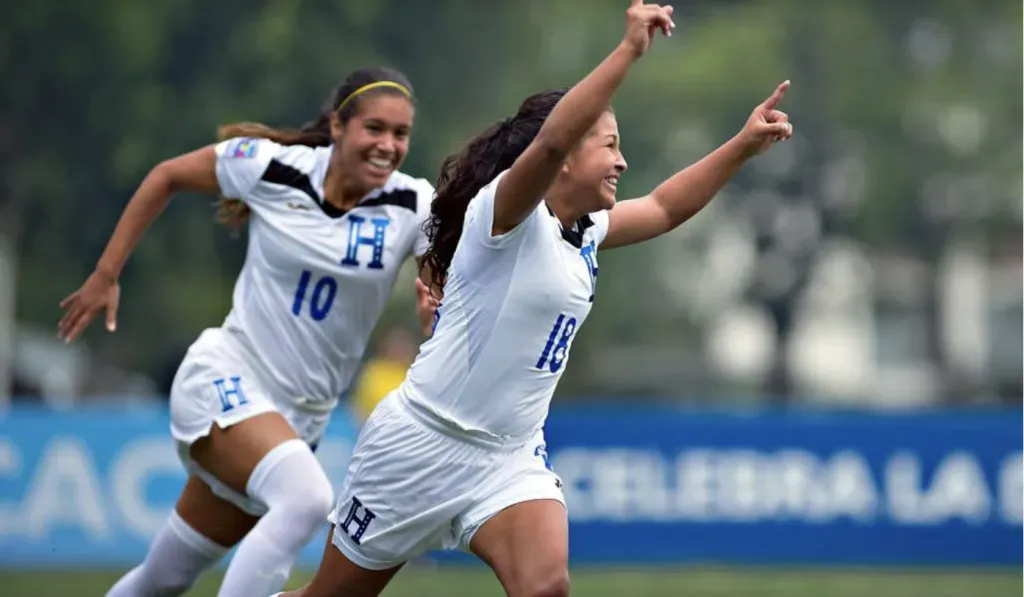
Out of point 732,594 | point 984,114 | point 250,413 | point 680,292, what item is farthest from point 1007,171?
point 250,413

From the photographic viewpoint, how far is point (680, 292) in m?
30.0

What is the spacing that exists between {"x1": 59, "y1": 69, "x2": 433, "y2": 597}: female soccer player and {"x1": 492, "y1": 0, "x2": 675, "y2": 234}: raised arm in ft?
5.47

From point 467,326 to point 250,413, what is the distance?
1.48 meters

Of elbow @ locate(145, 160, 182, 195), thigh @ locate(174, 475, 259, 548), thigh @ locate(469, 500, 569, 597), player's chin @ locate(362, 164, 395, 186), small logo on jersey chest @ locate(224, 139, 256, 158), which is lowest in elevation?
thigh @ locate(174, 475, 259, 548)

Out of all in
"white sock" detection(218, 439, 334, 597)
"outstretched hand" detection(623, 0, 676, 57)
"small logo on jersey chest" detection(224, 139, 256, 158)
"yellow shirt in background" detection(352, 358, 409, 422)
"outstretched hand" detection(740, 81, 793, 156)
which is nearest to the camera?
"outstretched hand" detection(623, 0, 676, 57)

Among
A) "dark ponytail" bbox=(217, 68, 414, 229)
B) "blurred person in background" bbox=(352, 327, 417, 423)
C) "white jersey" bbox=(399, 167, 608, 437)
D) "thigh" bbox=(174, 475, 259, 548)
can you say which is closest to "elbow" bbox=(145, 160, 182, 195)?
"dark ponytail" bbox=(217, 68, 414, 229)

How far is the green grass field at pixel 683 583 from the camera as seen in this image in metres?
10.9

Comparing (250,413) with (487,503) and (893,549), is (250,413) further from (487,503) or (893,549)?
(893,549)

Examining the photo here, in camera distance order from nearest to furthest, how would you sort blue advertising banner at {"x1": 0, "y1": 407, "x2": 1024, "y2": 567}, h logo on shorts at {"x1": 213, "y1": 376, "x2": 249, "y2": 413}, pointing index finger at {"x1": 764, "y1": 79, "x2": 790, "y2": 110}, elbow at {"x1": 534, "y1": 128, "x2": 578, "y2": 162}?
elbow at {"x1": 534, "y1": 128, "x2": 578, "y2": 162} < pointing index finger at {"x1": 764, "y1": 79, "x2": 790, "y2": 110} < h logo on shorts at {"x1": 213, "y1": 376, "x2": 249, "y2": 413} < blue advertising banner at {"x1": 0, "y1": 407, "x2": 1024, "y2": 567}

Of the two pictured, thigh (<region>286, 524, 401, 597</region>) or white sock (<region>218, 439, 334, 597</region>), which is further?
white sock (<region>218, 439, 334, 597</region>)

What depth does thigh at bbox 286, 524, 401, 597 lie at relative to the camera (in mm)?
5469

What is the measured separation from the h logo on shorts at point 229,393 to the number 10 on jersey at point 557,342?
1637mm

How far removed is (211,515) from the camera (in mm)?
6672

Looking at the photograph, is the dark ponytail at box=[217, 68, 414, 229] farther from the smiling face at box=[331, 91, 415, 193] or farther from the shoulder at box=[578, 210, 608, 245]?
the shoulder at box=[578, 210, 608, 245]
